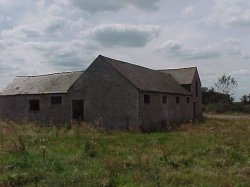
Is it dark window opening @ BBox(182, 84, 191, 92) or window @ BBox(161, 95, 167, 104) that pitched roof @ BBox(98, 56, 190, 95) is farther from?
dark window opening @ BBox(182, 84, 191, 92)

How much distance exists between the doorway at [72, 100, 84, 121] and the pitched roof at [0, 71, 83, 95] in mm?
2049

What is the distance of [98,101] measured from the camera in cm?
2870

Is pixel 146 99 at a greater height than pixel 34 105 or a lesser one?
greater

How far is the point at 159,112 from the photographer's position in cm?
3023

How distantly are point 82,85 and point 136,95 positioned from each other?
5008 mm

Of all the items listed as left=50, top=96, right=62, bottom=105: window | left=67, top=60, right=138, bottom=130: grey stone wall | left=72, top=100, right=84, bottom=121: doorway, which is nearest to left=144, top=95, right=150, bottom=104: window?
left=67, top=60, right=138, bottom=130: grey stone wall

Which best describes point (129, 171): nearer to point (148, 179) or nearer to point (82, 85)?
point (148, 179)

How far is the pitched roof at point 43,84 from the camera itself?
3347 centimetres

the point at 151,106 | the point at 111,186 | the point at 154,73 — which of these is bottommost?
the point at 111,186

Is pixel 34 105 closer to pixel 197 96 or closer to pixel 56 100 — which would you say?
pixel 56 100

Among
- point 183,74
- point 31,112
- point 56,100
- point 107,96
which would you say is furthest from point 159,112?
point 183,74

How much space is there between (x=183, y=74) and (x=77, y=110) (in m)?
17.0

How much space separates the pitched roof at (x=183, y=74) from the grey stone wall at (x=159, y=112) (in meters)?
5.28

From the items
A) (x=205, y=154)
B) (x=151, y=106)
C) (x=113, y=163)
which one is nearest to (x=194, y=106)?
(x=151, y=106)
